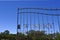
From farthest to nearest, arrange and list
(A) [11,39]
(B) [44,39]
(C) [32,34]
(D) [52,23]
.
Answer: (A) [11,39] → (C) [32,34] → (B) [44,39] → (D) [52,23]

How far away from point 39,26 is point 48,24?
80cm

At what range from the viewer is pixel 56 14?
39.0 feet

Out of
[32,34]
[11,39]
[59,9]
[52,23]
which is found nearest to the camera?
[59,9]

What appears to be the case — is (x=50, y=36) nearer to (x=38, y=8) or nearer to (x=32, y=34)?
(x=32, y=34)

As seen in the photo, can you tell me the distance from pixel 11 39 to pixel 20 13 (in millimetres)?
14799

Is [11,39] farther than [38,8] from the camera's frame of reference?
Yes

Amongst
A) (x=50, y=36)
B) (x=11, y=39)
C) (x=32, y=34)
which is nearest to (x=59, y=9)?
(x=50, y=36)

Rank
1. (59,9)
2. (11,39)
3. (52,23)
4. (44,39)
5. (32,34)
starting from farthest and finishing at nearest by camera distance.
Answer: (11,39)
(32,34)
(44,39)
(52,23)
(59,9)

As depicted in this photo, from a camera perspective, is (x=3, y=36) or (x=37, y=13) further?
(x=3, y=36)

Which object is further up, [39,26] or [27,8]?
[27,8]

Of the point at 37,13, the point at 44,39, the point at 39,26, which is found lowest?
the point at 44,39

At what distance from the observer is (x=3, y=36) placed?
2767 centimetres

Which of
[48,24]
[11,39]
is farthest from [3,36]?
[48,24]

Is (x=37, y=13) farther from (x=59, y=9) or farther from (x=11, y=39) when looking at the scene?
(x=11, y=39)
